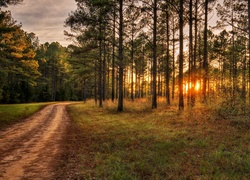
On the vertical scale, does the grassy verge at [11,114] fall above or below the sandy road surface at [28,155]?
above

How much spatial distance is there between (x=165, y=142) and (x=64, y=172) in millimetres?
3600

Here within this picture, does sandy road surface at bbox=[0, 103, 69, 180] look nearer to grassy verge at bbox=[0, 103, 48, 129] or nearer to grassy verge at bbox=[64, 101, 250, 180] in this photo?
grassy verge at bbox=[64, 101, 250, 180]

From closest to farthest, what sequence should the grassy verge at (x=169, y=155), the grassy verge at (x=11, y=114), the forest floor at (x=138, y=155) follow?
the grassy verge at (x=169, y=155) → the forest floor at (x=138, y=155) → the grassy verge at (x=11, y=114)

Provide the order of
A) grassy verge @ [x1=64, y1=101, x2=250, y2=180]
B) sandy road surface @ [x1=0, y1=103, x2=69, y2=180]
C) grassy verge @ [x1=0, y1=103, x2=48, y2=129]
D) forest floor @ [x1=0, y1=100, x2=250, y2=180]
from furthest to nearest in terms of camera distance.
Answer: grassy verge @ [x1=0, y1=103, x2=48, y2=129] < sandy road surface @ [x1=0, y1=103, x2=69, y2=180] < forest floor @ [x1=0, y1=100, x2=250, y2=180] < grassy verge @ [x1=64, y1=101, x2=250, y2=180]

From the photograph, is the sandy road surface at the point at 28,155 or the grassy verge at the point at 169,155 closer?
the grassy verge at the point at 169,155

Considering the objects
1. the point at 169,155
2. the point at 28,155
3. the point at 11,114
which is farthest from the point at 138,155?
the point at 11,114

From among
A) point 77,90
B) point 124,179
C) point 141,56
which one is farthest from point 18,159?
point 77,90

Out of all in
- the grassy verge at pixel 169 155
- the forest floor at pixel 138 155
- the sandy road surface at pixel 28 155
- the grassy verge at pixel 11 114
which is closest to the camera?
the grassy verge at pixel 169 155

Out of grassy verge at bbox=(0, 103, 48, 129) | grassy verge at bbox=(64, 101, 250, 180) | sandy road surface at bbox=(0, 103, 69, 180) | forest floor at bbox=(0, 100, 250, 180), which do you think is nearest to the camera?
grassy verge at bbox=(64, 101, 250, 180)

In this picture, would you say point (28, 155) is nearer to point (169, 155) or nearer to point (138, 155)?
point (138, 155)

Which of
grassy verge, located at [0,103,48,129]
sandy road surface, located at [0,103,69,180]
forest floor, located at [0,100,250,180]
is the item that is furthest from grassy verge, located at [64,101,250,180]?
grassy verge, located at [0,103,48,129]

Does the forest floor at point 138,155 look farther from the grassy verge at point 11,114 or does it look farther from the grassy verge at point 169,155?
the grassy verge at point 11,114

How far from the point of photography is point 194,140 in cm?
742

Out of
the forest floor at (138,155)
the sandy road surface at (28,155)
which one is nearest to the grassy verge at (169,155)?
the forest floor at (138,155)
